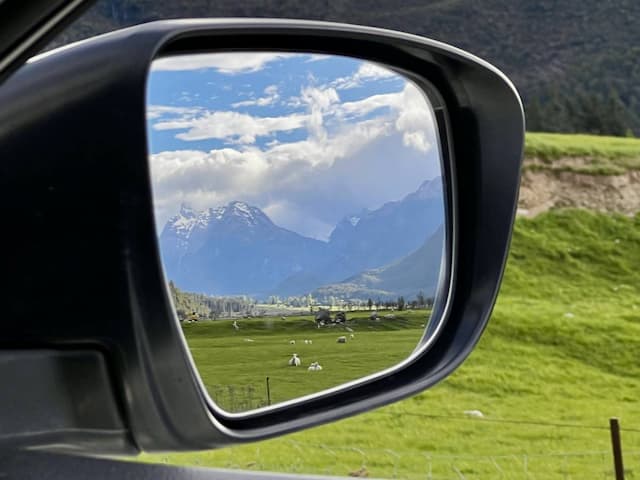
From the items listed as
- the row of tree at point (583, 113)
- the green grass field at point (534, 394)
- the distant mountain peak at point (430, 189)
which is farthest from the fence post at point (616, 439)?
the row of tree at point (583, 113)

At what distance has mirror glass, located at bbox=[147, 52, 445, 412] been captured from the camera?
15.2 inches

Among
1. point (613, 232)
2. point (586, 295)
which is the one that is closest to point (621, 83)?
point (613, 232)

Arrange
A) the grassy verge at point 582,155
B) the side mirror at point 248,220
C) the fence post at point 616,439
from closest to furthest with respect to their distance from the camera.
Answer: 1. the side mirror at point 248,220
2. the fence post at point 616,439
3. the grassy verge at point 582,155

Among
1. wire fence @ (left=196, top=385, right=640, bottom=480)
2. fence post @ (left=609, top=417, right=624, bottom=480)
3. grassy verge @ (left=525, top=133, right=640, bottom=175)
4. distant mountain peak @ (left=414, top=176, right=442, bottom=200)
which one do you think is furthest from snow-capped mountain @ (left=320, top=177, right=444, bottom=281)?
grassy verge @ (left=525, top=133, right=640, bottom=175)

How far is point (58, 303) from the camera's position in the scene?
1.01 ft

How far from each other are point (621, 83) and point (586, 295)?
18.4 ft

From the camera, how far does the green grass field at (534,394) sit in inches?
240

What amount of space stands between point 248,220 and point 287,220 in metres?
0.03

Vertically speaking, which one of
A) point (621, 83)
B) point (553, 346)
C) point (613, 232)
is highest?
point (621, 83)

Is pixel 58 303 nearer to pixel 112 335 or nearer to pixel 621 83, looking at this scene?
pixel 112 335

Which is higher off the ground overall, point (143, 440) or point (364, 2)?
point (364, 2)

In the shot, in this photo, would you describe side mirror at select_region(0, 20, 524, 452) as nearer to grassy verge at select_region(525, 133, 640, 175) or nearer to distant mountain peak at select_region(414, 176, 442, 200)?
distant mountain peak at select_region(414, 176, 442, 200)

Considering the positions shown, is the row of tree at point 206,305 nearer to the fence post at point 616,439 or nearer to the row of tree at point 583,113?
the fence post at point 616,439

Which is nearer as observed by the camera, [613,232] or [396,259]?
[396,259]
